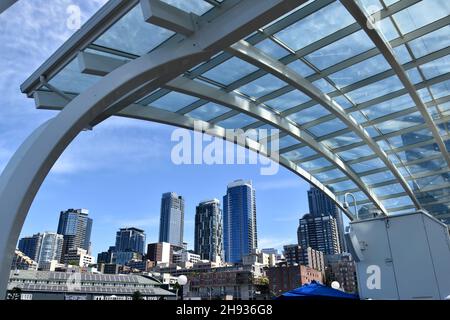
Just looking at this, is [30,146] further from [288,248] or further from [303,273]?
[288,248]

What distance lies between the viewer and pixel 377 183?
80.7 feet

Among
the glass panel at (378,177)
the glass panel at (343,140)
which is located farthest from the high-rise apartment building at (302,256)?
the glass panel at (343,140)

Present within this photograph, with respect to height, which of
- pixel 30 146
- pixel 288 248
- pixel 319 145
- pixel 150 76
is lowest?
pixel 30 146

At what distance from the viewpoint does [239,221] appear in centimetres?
16900

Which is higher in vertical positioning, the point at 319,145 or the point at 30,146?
the point at 319,145

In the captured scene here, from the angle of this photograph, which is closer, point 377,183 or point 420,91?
point 420,91

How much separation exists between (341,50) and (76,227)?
193 meters

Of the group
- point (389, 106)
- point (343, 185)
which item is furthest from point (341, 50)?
point (343, 185)

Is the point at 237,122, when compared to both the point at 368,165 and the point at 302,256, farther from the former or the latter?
the point at 302,256

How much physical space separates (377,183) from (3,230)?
21.7 m

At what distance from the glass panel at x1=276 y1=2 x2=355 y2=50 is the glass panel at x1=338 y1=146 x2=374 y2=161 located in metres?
10.3

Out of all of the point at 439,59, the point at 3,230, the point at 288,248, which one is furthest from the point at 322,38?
the point at 288,248

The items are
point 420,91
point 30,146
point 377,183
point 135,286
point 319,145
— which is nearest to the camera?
point 30,146

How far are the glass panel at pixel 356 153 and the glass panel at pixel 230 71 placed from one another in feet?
33.0
